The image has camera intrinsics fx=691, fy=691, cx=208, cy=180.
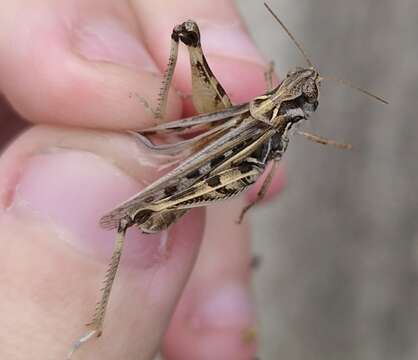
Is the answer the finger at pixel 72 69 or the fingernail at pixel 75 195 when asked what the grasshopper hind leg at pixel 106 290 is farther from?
the finger at pixel 72 69

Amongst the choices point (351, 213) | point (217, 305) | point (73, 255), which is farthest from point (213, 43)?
point (351, 213)

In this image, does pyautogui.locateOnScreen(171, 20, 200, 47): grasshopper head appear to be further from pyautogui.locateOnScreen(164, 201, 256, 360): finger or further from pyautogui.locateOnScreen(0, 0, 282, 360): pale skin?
pyautogui.locateOnScreen(164, 201, 256, 360): finger

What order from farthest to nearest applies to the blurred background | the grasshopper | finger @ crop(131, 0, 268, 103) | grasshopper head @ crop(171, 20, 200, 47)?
the blurred background
finger @ crop(131, 0, 268, 103)
grasshopper head @ crop(171, 20, 200, 47)
the grasshopper

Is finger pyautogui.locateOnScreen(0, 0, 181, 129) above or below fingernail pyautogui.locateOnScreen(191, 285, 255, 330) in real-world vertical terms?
above

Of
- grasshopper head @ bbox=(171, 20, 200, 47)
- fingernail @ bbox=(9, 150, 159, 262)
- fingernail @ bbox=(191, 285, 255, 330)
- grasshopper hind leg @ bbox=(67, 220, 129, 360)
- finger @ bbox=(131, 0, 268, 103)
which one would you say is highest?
grasshopper head @ bbox=(171, 20, 200, 47)

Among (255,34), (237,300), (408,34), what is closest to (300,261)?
(237,300)

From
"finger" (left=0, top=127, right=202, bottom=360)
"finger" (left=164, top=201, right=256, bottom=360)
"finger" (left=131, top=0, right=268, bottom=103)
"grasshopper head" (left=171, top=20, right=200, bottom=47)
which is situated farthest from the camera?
"finger" (left=164, top=201, right=256, bottom=360)

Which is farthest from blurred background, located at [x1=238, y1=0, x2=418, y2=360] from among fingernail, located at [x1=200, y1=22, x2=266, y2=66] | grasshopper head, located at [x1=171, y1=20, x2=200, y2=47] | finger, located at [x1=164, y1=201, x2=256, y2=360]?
grasshopper head, located at [x1=171, y1=20, x2=200, y2=47]
